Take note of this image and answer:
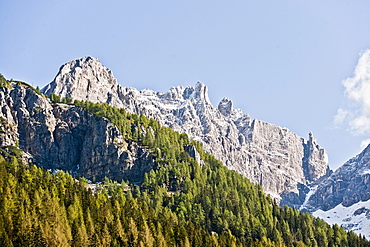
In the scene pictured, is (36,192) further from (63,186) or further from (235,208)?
(235,208)

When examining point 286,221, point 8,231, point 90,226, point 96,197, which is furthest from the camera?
point 286,221

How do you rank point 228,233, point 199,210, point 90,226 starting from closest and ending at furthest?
1. point 90,226
2. point 228,233
3. point 199,210

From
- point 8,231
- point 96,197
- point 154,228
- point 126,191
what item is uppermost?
point 126,191

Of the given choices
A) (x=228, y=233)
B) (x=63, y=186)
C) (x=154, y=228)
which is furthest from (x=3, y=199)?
(x=228, y=233)

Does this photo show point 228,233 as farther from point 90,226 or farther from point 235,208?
point 90,226

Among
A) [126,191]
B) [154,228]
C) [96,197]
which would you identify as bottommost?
[154,228]

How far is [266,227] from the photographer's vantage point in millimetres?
186000

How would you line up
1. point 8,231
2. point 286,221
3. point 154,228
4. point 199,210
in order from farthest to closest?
point 286,221 → point 199,210 → point 154,228 → point 8,231

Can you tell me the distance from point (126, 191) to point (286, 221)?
66799 mm

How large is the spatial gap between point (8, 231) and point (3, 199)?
1361 centimetres

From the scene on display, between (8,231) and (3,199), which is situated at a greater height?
(3,199)

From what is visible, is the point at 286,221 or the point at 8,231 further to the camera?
the point at 286,221

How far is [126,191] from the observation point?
199 m

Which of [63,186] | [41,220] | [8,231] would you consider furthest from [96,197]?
[8,231]
